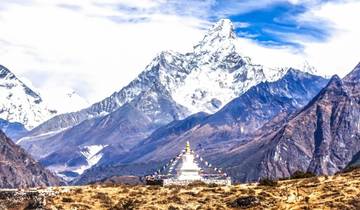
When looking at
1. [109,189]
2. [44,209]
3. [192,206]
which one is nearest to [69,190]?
[109,189]

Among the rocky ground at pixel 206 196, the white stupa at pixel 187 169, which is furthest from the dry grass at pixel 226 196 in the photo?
the white stupa at pixel 187 169

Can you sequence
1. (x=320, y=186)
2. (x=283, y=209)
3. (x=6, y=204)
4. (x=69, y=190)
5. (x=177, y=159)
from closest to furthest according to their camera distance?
1. (x=283, y=209)
2. (x=320, y=186)
3. (x=6, y=204)
4. (x=69, y=190)
5. (x=177, y=159)

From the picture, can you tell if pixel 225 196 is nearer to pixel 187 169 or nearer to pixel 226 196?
pixel 226 196

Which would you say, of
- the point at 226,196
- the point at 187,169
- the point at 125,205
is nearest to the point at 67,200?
the point at 125,205

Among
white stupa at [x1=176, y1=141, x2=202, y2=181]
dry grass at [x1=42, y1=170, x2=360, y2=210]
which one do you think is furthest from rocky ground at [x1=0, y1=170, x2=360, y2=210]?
white stupa at [x1=176, y1=141, x2=202, y2=181]

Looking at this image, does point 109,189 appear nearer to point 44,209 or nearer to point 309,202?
point 44,209

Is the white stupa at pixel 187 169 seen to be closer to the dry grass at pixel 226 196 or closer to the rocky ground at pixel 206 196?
the rocky ground at pixel 206 196

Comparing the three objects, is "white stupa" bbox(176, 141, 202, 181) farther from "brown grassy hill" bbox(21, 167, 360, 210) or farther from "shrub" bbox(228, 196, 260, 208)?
"shrub" bbox(228, 196, 260, 208)
